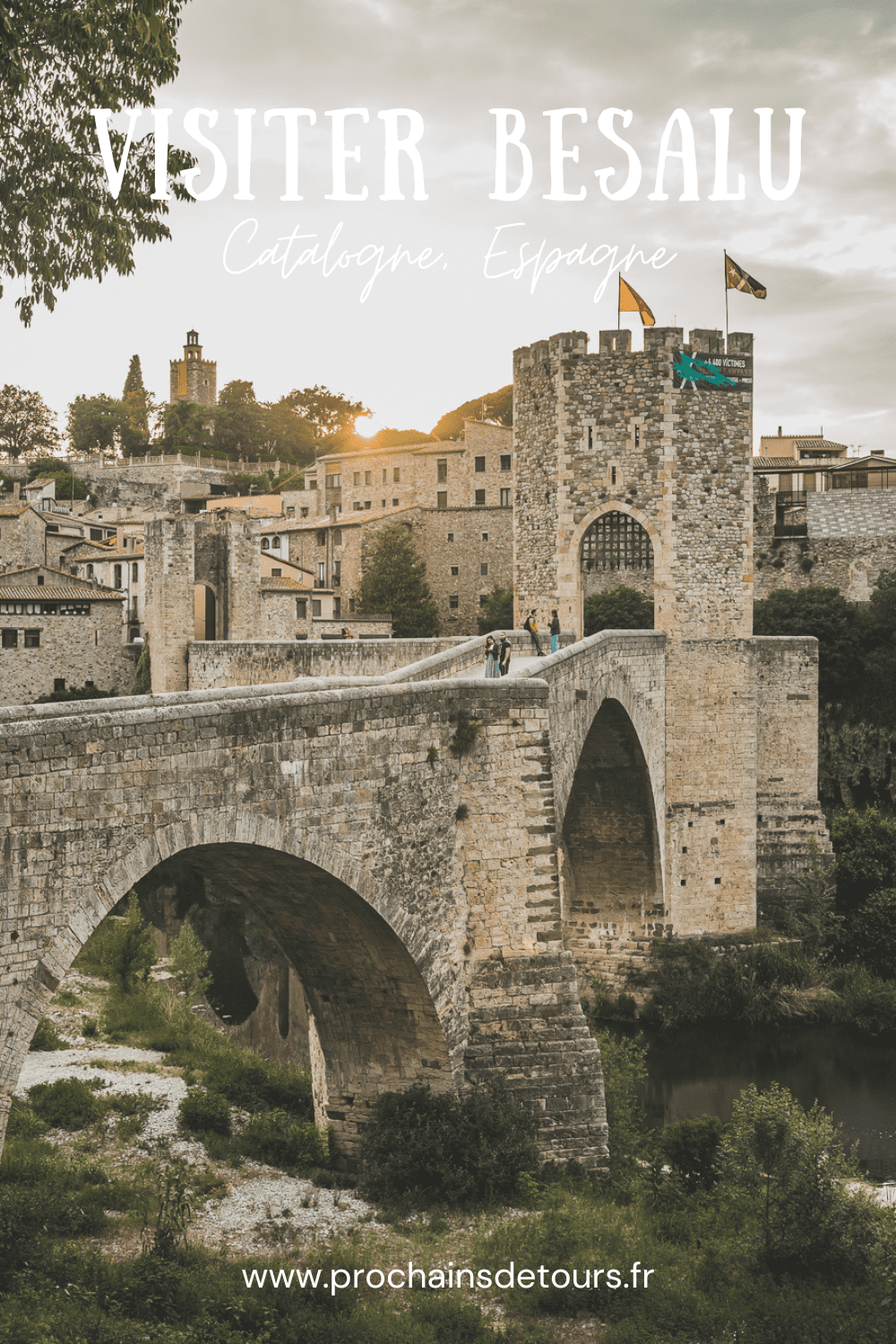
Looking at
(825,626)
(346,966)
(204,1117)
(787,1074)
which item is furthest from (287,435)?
(346,966)

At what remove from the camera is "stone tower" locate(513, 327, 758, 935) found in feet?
79.5

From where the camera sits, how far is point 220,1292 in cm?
1008

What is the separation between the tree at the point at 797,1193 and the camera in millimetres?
12383

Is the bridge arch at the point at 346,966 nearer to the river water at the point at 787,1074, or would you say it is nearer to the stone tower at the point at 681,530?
the river water at the point at 787,1074

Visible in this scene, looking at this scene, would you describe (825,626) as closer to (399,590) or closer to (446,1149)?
(399,590)

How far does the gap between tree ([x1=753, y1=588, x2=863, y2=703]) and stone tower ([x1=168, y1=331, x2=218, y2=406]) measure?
74.2 meters

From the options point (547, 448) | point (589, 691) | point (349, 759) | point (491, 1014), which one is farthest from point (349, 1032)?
point (547, 448)

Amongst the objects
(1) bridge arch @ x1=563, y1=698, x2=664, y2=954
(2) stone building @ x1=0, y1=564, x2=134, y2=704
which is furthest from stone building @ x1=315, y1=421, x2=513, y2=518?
(1) bridge arch @ x1=563, y1=698, x2=664, y2=954

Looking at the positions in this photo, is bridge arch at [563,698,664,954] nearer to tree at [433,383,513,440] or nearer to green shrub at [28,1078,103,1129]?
green shrub at [28,1078,103,1129]

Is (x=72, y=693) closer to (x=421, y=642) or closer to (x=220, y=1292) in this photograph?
(x=421, y=642)

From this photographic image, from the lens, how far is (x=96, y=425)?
87812mm

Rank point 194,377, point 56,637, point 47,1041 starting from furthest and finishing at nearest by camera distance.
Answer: point 194,377 → point 56,637 → point 47,1041

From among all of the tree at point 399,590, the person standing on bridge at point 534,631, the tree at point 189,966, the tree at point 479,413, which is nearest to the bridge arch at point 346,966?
the tree at point 189,966

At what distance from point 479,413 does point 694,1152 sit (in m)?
63.0
